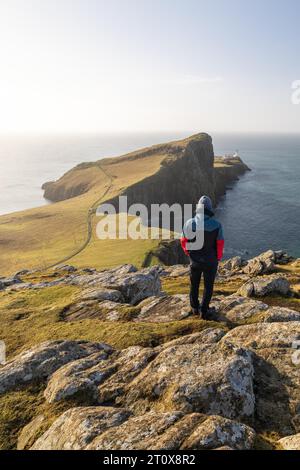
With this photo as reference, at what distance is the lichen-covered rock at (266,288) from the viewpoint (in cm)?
2006

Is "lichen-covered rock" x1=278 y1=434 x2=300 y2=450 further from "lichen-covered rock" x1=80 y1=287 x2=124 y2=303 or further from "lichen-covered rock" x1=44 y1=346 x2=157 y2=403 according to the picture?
"lichen-covered rock" x1=80 y1=287 x2=124 y2=303

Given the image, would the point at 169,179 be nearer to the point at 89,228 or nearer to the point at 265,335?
the point at 89,228

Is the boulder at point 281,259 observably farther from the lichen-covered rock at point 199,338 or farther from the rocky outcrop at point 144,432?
the rocky outcrop at point 144,432

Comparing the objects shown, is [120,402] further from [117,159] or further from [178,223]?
[117,159]

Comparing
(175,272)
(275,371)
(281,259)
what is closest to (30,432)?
(275,371)

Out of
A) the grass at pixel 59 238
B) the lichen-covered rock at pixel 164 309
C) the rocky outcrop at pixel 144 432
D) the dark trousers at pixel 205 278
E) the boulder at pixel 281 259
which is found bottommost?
the grass at pixel 59 238

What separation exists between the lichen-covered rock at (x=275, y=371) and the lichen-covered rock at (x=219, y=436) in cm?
130

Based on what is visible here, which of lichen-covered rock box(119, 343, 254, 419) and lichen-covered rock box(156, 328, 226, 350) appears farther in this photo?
lichen-covered rock box(156, 328, 226, 350)

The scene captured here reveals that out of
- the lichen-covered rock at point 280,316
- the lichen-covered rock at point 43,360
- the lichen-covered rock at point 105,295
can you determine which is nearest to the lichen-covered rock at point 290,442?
the lichen-covered rock at point 43,360

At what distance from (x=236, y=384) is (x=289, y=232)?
93021 mm

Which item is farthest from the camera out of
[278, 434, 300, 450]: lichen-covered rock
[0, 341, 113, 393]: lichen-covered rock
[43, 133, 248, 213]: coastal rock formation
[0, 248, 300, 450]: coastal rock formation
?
[43, 133, 248, 213]: coastal rock formation

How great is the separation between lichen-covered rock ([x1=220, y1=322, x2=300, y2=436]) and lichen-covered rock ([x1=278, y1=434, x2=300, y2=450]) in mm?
534

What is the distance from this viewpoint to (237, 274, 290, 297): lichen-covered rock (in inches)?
790

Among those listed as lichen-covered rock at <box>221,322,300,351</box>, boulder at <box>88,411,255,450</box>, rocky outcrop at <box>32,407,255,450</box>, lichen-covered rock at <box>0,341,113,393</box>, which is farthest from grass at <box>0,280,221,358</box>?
boulder at <box>88,411,255,450</box>
